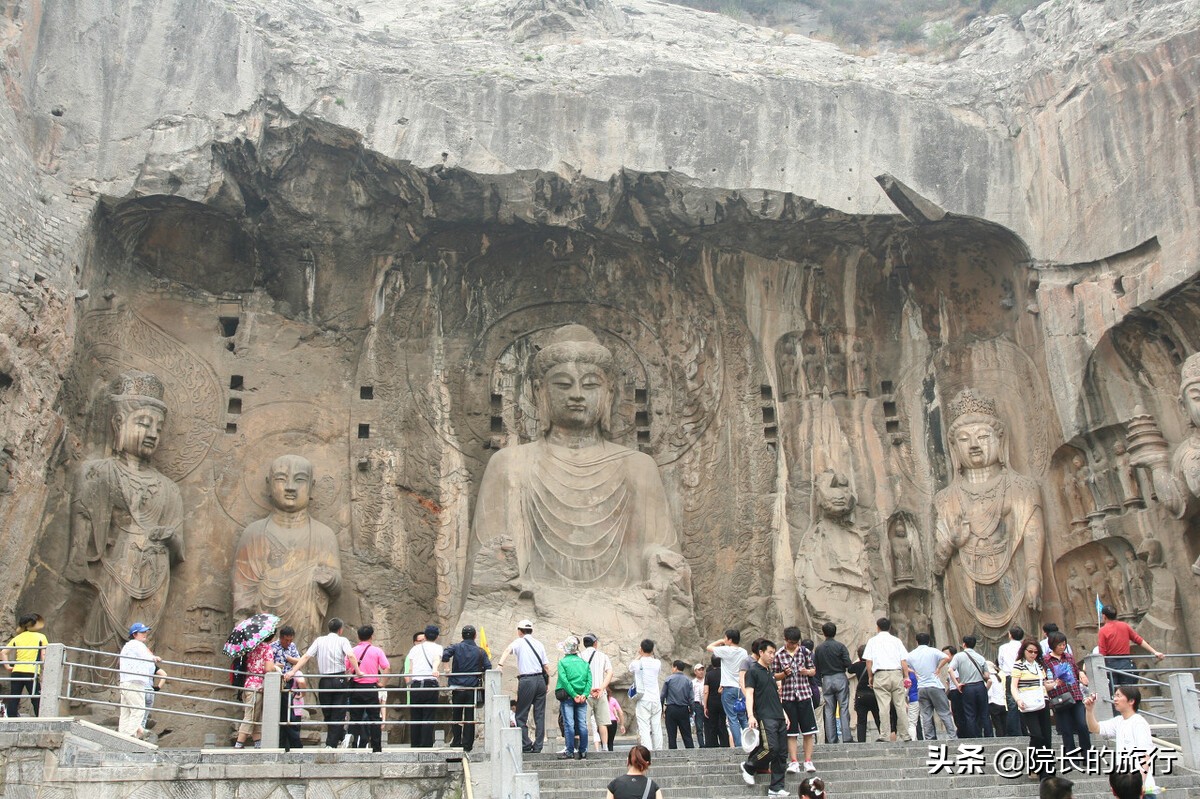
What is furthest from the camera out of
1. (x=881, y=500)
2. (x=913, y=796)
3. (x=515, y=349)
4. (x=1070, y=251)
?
(x=515, y=349)

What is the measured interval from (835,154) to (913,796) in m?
7.62

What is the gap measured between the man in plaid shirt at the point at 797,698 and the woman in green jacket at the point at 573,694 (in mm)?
1391

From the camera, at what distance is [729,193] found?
45.8 feet

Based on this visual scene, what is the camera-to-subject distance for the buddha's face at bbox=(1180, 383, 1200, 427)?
1229 cm

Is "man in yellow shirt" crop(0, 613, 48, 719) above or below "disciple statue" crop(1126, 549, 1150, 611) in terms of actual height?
below

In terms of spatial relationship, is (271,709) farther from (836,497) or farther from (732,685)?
(836,497)

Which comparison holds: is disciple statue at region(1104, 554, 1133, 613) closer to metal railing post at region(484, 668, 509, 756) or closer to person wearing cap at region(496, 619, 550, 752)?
person wearing cap at region(496, 619, 550, 752)

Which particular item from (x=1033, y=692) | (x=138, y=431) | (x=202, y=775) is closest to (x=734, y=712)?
(x=1033, y=692)

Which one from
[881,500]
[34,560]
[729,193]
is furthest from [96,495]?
[881,500]

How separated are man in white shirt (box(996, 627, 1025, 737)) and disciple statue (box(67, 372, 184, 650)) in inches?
320

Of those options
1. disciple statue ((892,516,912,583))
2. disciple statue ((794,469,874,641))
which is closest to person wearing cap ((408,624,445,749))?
disciple statue ((794,469,874,641))

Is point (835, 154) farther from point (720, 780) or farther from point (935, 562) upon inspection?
point (720, 780)

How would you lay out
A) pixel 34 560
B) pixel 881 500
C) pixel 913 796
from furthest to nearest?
pixel 881 500, pixel 34 560, pixel 913 796

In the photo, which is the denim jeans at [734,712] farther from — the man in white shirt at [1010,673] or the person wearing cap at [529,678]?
the man in white shirt at [1010,673]
